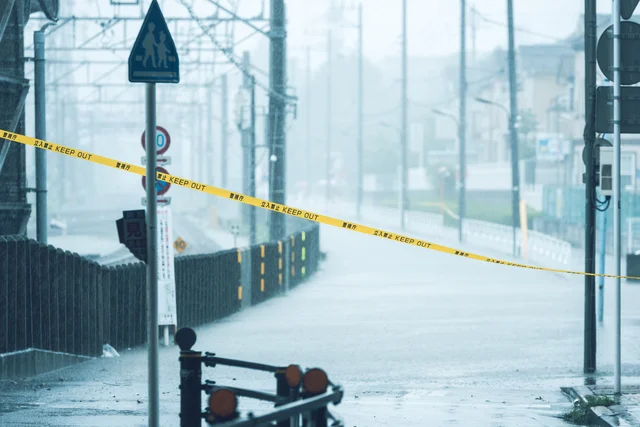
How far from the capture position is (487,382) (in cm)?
1352

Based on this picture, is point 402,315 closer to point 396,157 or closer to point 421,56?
point 396,157

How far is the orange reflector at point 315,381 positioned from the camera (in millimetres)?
6448

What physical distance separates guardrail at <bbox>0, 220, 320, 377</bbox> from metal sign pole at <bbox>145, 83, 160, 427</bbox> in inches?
239

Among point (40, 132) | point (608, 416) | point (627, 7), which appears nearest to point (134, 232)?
point (608, 416)

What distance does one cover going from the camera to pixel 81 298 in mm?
15344

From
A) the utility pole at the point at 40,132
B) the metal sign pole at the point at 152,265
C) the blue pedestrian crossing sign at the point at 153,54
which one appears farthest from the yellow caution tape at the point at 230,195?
the utility pole at the point at 40,132

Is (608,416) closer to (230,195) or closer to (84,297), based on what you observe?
(230,195)

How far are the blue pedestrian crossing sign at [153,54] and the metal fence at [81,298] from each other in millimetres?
6097

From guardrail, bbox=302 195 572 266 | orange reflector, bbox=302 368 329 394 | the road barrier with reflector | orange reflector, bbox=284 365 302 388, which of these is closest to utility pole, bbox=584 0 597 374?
the road barrier with reflector

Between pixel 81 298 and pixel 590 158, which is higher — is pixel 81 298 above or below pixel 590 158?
below

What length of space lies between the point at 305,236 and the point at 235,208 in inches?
2300

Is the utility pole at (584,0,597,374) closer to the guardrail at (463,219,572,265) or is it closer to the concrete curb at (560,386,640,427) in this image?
the concrete curb at (560,386,640,427)

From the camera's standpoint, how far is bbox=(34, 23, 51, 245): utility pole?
1839 cm

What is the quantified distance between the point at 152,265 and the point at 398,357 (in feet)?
27.3
